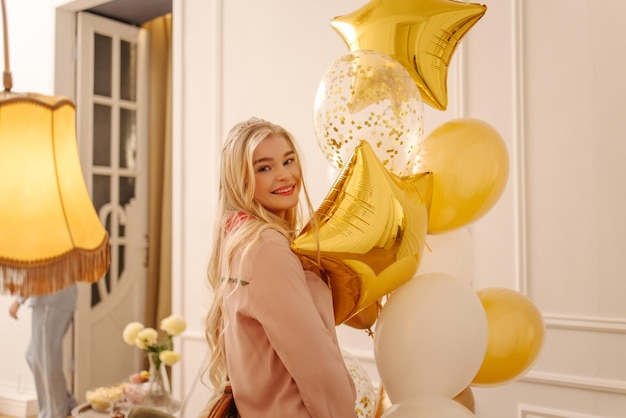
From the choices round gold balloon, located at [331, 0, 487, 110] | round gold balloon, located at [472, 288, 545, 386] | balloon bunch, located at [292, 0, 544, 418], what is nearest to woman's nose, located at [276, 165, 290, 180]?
balloon bunch, located at [292, 0, 544, 418]

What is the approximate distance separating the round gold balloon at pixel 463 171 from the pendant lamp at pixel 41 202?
88cm

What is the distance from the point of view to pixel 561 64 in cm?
229

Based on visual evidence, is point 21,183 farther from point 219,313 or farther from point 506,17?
point 506,17

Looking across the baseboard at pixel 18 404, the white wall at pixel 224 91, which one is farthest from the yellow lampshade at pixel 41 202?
the baseboard at pixel 18 404

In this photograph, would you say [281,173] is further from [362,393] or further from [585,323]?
[585,323]

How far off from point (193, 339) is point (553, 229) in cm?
196

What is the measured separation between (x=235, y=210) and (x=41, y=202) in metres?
0.61

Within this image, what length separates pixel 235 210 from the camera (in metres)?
1.53

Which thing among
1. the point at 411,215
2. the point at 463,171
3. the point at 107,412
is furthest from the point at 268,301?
the point at 107,412

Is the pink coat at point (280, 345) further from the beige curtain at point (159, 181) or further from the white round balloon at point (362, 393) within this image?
the beige curtain at point (159, 181)

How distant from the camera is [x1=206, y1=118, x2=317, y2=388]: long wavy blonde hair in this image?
1444 mm

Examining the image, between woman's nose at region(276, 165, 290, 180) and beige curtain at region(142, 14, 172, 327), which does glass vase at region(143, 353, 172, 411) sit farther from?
beige curtain at region(142, 14, 172, 327)

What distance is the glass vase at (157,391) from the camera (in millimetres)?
2533

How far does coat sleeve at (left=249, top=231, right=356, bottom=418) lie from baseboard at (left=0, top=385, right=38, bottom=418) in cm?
360
